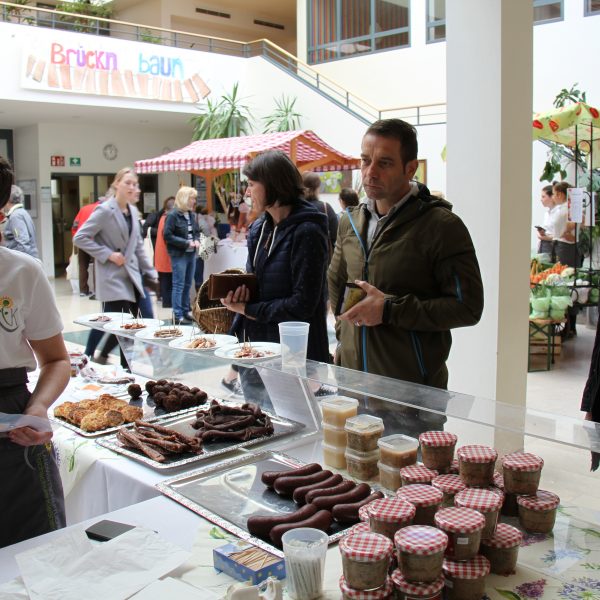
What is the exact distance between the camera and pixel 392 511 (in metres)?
1.52

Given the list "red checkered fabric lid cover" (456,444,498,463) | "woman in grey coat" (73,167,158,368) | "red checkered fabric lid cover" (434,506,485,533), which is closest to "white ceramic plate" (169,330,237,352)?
"red checkered fabric lid cover" (456,444,498,463)

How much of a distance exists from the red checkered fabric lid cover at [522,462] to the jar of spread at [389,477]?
0.30 m

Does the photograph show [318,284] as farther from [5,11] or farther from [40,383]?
[5,11]

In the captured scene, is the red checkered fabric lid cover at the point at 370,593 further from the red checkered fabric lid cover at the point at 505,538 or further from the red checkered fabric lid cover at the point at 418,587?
the red checkered fabric lid cover at the point at 505,538

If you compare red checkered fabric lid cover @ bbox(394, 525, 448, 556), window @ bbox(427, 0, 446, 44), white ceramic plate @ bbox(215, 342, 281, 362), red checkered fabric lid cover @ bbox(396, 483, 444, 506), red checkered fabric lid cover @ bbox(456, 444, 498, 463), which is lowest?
red checkered fabric lid cover @ bbox(394, 525, 448, 556)

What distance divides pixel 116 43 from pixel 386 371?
13.8 meters

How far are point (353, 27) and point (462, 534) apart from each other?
17672mm

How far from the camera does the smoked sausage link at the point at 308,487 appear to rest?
1910mm

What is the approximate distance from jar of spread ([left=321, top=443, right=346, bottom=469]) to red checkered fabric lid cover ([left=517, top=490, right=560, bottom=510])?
0.62 m

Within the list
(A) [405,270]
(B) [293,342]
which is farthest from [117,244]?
(A) [405,270]

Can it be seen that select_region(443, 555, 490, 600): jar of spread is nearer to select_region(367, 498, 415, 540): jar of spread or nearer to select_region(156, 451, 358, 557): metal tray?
select_region(367, 498, 415, 540): jar of spread

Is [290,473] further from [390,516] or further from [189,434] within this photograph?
[189,434]

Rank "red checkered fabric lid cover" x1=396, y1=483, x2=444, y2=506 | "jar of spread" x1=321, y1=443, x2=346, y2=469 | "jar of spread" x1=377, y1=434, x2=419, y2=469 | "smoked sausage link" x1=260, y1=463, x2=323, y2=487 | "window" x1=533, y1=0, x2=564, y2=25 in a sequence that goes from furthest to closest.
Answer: "window" x1=533, y1=0, x2=564, y2=25 → "jar of spread" x1=321, y1=443, x2=346, y2=469 → "smoked sausage link" x1=260, y1=463, x2=323, y2=487 → "jar of spread" x1=377, y1=434, x2=419, y2=469 → "red checkered fabric lid cover" x1=396, y1=483, x2=444, y2=506

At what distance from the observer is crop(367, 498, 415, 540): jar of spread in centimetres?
150
